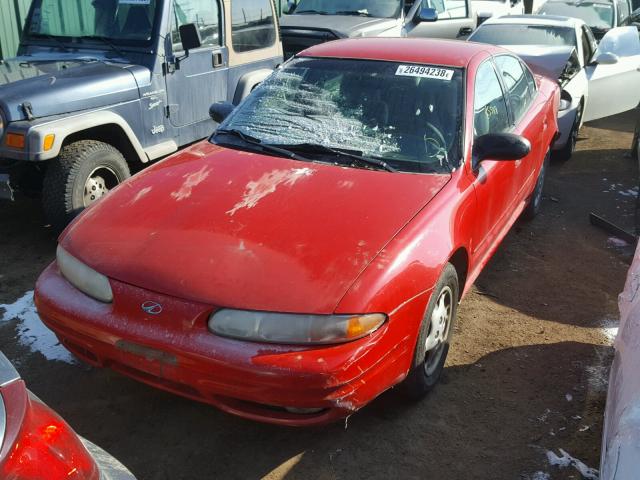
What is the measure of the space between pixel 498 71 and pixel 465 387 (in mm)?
2193

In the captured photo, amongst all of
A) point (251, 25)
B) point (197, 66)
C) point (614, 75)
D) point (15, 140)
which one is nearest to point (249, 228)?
point (15, 140)

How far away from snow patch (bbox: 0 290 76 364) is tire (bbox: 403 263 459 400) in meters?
1.80

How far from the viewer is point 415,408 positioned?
124 inches

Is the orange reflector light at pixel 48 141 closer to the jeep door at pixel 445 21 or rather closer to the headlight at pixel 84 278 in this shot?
the headlight at pixel 84 278

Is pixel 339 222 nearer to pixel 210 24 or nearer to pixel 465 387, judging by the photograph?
pixel 465 387

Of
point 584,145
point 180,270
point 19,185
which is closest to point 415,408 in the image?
point 180,270

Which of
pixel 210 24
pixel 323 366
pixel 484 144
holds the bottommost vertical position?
pixel 323 366

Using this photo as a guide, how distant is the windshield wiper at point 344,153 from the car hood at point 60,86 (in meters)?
1.88

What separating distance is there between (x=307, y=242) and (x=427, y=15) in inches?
302

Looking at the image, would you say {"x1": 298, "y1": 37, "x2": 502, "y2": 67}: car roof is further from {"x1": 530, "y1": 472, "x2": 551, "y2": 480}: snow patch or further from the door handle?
{"x1": 530, "y1": 472, "x2": 551, "y2": 480}: snow patch

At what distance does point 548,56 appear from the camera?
7305 millimetres

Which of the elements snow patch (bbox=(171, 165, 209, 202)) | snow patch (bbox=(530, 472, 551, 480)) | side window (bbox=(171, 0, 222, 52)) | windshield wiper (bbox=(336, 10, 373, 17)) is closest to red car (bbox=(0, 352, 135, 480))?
snow patch (bbox=(171, 165, 209, 202))

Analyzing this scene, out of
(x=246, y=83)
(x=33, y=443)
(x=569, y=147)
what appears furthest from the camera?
(x=569, y=147)

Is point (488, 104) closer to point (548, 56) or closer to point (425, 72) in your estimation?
point (425, 72)
